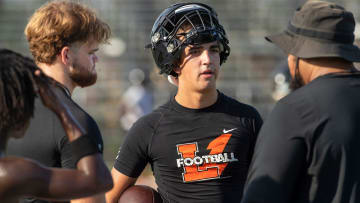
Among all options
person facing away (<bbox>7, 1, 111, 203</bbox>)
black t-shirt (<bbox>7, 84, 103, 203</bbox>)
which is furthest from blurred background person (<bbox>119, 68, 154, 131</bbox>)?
black t-shirt (<bbox>7, 84, 103, 203</bbox>)

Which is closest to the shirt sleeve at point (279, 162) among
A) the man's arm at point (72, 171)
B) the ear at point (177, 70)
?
the man's arm at point (72, 171)

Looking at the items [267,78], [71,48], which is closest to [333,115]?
[71,48]

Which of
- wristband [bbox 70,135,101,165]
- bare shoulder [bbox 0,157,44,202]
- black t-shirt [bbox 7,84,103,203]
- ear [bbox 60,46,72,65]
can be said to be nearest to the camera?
bare shoulder [bbox 0,157,44,202]

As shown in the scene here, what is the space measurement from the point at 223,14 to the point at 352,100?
13.9 metres

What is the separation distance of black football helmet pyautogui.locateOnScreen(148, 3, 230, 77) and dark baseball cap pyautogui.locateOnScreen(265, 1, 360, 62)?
1186 mm

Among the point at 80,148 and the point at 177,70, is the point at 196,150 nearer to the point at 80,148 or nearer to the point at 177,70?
the point at 177,70

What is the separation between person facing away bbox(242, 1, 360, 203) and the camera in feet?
9.52

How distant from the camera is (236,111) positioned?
14.0 ft

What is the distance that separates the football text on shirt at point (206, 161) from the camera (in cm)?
408

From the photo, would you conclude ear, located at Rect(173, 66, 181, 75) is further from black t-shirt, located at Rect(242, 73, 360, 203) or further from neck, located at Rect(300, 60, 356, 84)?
black t-shirt, located at Rect(242, 73, 360, 203)

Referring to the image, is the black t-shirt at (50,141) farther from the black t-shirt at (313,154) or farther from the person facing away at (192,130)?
the black t-shirt at (313,154)

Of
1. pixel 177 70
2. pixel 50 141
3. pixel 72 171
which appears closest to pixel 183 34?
pixel 177 70

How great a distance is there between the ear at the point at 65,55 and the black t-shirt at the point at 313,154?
139 cm

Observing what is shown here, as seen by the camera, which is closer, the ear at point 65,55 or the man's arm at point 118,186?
the ear at point 65,55
